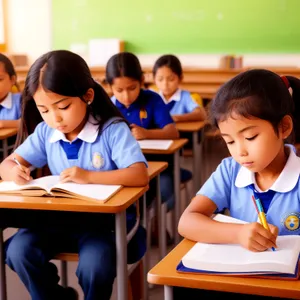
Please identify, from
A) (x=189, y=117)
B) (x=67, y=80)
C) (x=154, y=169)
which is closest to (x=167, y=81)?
(x=189, y=117)

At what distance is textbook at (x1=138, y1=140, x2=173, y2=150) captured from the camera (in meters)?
2.79

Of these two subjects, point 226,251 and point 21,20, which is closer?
point 226,251

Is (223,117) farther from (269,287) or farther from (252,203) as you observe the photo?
(269,287)

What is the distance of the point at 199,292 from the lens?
1.26 meters

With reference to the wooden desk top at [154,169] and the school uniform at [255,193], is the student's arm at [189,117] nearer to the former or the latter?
the wooden desk top at [154,169]

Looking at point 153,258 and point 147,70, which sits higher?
point 147,70

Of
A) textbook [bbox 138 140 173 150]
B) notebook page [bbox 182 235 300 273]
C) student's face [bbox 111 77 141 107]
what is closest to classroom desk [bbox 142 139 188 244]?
textbook [bbox 138 140 173 150]

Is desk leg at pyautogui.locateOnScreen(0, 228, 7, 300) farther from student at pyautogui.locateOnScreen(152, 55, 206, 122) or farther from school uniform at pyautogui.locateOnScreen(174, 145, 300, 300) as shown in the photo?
student at pyautogui.locateOnScreen(152, 55, 206, 122)

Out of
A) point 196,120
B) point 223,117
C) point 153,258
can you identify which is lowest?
point 153,258

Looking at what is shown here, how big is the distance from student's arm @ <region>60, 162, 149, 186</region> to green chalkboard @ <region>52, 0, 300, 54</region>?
14.5ft

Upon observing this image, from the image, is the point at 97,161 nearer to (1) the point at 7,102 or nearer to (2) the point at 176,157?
(2) the point at 176,157

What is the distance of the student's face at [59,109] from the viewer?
78.7 inches

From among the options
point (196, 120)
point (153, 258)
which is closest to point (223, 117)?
point (153, 258)

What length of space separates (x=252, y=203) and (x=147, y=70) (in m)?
4.80
